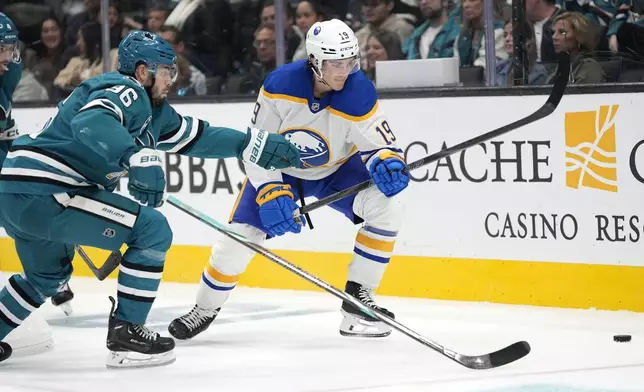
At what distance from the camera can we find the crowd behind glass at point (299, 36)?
15.4 ft

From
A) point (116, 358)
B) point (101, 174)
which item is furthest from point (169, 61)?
point (116, 358)

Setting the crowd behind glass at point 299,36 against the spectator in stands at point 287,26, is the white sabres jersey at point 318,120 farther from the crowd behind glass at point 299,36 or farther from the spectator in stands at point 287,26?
the spectator in stands at point 287,26

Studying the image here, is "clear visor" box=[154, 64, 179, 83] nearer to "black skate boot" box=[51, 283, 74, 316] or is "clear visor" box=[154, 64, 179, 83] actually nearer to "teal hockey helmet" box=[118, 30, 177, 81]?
"teal hockey helmet" box=[118, 30, 177, 81]

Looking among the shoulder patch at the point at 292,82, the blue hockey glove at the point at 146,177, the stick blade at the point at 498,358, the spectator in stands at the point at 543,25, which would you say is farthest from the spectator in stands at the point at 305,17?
the stick blade at the point at 498,358

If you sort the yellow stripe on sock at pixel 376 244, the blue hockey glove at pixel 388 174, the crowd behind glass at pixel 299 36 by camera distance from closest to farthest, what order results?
the blue hockey glove at pixel 388 174 < the yellow stripe on sock at pixel 376 244 < the crowd behind glass at pixel 299 36

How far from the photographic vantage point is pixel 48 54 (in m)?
6.51

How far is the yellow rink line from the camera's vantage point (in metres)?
4.64

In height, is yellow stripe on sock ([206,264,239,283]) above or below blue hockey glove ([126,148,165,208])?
below

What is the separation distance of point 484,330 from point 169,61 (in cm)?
153

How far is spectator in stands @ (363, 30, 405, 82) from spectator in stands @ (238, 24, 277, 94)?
0.54m

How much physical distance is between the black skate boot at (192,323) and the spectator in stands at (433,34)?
1.53 meters

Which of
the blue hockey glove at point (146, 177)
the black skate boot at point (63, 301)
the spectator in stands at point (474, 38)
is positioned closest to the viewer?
the blue hockey glove at point (146, 177)

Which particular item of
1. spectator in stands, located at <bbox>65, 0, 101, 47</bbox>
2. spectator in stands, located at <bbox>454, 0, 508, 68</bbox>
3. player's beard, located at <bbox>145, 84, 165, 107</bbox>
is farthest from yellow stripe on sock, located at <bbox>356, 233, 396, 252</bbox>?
spectator in stands, located at <bbox>65, 0, 101, 47</bbox>

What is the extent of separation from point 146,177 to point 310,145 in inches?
37.3
